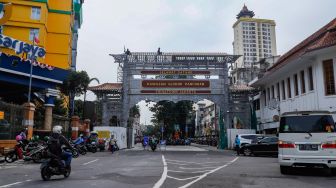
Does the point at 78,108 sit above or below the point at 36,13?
below

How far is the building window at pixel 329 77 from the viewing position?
75.1 ft

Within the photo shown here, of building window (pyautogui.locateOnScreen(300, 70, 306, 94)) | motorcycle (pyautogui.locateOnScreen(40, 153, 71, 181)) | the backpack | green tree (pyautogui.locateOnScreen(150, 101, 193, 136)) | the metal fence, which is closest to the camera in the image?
motorcycle (pyautogui.locateOnScreen(40, 153, 71, 181))

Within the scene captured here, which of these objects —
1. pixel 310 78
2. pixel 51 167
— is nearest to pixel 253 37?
pixel 310 78

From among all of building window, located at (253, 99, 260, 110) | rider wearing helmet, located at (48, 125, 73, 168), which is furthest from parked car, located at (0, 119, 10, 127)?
building window, located at (253, 99, 260, 110)

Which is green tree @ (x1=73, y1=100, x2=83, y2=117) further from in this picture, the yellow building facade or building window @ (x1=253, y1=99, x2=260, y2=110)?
building window @ (x1=253, y1=99, x2=260, y2=110)

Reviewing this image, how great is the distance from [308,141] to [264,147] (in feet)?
42.0

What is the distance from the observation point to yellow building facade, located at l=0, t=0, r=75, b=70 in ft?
141

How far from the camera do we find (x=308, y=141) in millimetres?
11312

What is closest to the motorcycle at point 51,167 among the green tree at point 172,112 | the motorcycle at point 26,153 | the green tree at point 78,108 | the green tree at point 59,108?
the motorcycle at point 26,153

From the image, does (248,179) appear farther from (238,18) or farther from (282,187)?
(238,18)

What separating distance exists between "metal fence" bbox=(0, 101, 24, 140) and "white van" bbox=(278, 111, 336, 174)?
16.3 meters

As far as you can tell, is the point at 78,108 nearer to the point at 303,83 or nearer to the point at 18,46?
the point at 18,46

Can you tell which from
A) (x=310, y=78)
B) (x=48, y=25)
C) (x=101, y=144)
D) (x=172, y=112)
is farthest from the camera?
(x=172, y=112)

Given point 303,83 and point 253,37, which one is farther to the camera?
point 253,37
